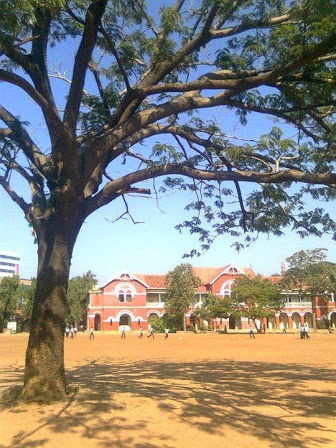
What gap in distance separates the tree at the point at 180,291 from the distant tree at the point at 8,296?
721 inches

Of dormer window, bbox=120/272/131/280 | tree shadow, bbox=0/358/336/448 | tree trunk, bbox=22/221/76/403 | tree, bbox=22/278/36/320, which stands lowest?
tree shadow, bbox=0/358/336/448

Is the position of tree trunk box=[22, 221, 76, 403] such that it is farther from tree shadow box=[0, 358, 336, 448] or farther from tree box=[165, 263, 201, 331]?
tree box=[165, 263, 201, 331]

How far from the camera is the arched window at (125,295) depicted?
174 feet

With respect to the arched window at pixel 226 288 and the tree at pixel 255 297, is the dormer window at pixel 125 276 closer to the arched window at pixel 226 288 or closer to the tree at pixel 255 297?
the arched window at pixel 226 288

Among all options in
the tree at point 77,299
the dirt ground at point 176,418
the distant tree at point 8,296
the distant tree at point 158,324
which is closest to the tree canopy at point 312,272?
the distant tree at point 158,324

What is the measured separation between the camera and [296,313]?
55.7m

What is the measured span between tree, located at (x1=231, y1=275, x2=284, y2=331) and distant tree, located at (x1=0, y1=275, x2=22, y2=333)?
1027 inches

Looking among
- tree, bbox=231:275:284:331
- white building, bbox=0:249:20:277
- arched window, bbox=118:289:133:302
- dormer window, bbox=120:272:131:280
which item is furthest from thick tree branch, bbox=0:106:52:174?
white building, bbox=0:249:20:277

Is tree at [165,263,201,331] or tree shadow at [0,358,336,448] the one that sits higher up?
tree at [165,263,201,331]

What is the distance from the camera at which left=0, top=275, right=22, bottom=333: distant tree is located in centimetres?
5228

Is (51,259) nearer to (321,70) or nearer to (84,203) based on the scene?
(84,203)

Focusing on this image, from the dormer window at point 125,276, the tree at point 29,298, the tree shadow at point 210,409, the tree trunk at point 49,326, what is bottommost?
the tree shadow at point 210,409

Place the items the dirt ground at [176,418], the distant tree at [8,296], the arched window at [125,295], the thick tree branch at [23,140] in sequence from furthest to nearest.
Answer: the arched window at [125,295] < the distant tree at [8,296] < the thick tree branch at [23,140] < the dirt ground at [176,418]

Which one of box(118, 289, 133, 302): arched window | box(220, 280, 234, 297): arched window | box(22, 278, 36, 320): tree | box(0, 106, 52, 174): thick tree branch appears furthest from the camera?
box(220, 280, 234, 297): arched window
